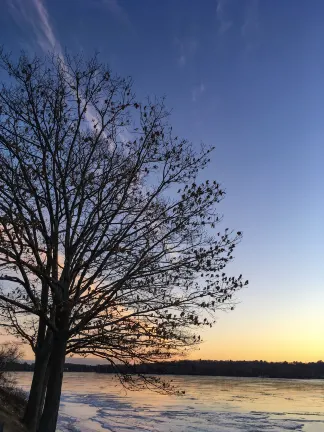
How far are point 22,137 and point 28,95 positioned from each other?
1.06 metres

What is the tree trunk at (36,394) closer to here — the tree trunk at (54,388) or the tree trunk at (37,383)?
the tree trunk at (37,383)

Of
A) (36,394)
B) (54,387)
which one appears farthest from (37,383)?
(54,387)

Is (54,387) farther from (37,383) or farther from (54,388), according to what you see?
(37,383)

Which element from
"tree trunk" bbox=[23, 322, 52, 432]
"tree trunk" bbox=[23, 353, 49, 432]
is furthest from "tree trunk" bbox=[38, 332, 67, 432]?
"tree trunk" bbox=[23, 353, 49, 432]

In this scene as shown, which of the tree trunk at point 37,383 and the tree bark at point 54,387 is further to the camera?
the tree trunk at point 37,383

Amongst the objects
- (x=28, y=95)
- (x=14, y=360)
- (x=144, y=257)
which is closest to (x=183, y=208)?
(x=144, y=257)

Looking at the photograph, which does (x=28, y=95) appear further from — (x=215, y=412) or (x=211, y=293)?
(x=215, y=412)

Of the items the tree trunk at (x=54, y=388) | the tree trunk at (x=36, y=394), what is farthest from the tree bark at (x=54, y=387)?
the tree trunk at (x=36, y=394)

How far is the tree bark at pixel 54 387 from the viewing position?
9109 mm

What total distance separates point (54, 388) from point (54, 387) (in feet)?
0.06

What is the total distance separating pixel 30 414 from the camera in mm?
12844

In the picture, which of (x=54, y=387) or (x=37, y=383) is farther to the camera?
(x=37, y=383)

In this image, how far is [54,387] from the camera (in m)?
9.38

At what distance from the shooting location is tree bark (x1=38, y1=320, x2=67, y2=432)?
9.11 meters
